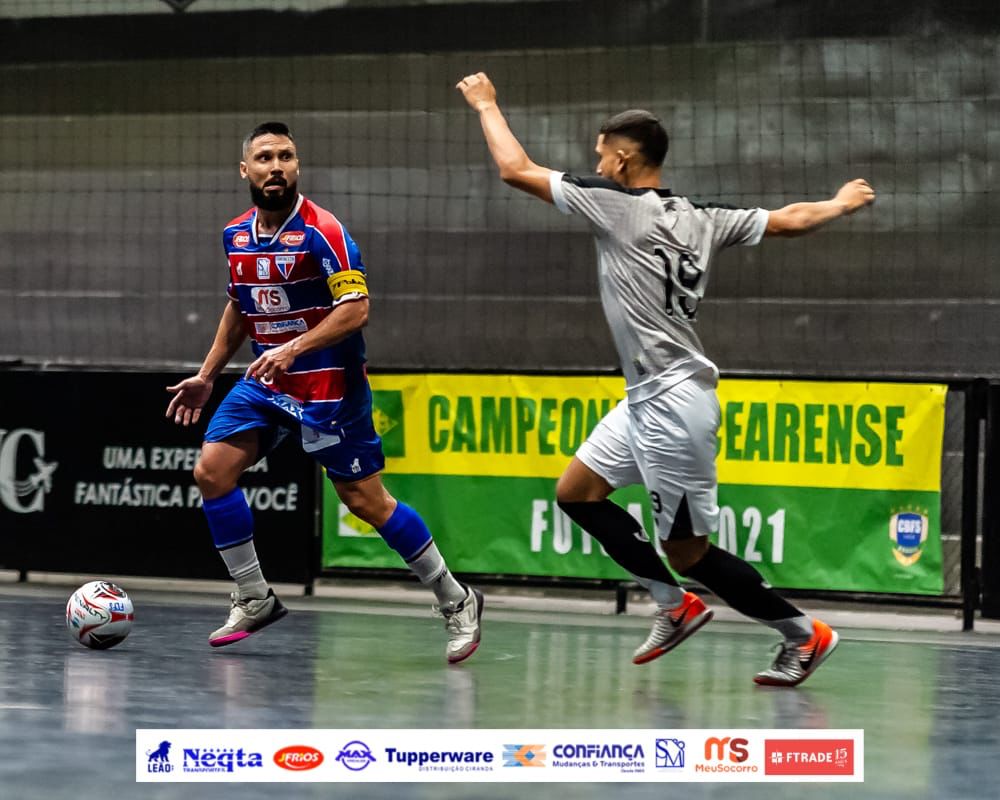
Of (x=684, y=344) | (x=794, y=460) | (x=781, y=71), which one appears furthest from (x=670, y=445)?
(x=781, y=71)

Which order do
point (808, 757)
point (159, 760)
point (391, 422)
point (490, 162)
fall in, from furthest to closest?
point (490, 162), point (391, 422), point (808, 757), point (159, 760)

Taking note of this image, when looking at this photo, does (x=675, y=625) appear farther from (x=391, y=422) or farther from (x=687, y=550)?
(x=391, y=422)

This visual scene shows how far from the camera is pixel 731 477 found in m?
8.63

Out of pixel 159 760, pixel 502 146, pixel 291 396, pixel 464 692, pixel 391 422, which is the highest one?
pixel 502 146

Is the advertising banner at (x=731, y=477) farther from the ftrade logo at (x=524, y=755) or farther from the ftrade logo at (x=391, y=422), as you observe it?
the ftrade logo at (x=524, y=755)

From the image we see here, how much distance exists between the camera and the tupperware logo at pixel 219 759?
14.7 feet

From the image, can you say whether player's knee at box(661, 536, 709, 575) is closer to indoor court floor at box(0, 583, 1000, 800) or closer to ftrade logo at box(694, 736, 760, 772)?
indoor court floor at box(0, 583, 1000, 800)

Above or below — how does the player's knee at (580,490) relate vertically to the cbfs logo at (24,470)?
above

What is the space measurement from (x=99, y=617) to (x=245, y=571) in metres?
0.62

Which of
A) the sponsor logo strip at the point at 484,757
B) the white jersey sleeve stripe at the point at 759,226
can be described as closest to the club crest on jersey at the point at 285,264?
the white jersey sleeve stripe at the point at 759,226

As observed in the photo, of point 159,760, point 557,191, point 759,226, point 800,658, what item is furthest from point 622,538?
point 159,760

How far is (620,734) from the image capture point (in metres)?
5.02

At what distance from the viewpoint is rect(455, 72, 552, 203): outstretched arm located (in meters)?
5.52

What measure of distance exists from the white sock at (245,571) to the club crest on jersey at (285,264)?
1161mm
